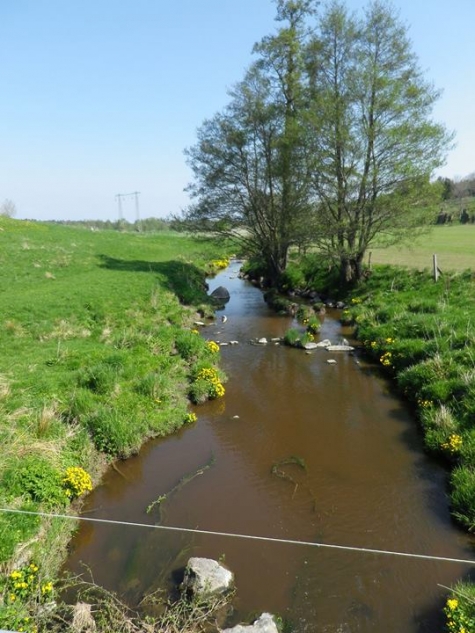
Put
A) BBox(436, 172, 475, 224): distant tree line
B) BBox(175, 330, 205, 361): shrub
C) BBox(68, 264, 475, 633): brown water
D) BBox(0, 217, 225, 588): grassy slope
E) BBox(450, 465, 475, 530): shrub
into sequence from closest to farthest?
BBox(68, 264, 475, 633): brown water → BBox(450, 465, 475, 530): shrub → BBox(0, 217, 225, 588): grassy slope → BBox(175, 330, 205, 361): shrub → BBox(436, 172, 475, 224): distant tree line

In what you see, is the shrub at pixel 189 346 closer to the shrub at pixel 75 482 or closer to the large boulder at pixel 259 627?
the shrub at pixel 75 482

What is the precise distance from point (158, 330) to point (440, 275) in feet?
55.2

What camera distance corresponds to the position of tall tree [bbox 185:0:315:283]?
97.2 ft

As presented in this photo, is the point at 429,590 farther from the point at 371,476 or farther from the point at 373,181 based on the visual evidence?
the point at 373,181

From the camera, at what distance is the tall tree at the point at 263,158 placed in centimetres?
2964

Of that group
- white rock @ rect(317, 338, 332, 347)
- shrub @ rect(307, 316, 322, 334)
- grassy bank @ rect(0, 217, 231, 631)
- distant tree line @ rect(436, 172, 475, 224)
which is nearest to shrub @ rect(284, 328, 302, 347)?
white rock @ rect(317, 338, 332, 347)

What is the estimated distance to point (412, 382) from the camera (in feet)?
46.0

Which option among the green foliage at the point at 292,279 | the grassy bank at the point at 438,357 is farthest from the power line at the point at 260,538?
the green foliage at the point at 292,279

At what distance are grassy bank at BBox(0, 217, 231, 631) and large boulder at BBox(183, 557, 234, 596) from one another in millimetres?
2242

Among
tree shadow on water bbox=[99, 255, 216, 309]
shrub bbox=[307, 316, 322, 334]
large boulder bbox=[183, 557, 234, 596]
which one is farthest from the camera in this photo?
tree shadow on water bbox=[99, 255, 216, 309]

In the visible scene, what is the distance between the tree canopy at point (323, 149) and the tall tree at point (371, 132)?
0.06m

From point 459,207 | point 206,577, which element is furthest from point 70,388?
point 459,207

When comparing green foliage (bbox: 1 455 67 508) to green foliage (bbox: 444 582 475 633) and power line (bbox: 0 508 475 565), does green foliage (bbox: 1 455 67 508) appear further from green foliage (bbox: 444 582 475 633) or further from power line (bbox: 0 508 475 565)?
green foliage (bbox: 444 582 475 633)

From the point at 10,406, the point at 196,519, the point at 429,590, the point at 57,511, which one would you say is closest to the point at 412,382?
the point at 429,590
